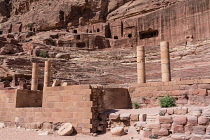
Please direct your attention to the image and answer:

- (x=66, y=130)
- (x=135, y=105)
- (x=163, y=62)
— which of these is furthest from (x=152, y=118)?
(x=163, y=62)

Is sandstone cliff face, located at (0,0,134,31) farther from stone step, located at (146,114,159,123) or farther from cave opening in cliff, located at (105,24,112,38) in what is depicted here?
stone step, located at (146,114,159,123)

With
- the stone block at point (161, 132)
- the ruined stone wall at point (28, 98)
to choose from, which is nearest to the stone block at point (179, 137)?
the stone block at point (161, 132)

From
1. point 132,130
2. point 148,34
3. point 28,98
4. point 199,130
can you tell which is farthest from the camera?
point 148,34

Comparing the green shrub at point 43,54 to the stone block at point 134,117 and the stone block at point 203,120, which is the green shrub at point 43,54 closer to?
the stone block at point 134,117

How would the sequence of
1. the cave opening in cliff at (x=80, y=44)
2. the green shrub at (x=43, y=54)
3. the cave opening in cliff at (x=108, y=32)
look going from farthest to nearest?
the cave opening in cliff at (x=108, y=32) < the cave opening in cliff at (x=80, y=44) < the green shrub at (x=43, y=54)

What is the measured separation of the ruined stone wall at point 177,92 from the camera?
1067 cm

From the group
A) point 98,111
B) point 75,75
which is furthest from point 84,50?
point 98,111

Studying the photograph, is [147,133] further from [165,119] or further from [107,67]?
[107,67]

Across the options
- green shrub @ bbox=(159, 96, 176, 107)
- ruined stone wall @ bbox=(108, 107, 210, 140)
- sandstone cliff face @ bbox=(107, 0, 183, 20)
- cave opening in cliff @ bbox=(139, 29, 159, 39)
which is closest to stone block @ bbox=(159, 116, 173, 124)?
ruined stone wall @ bbox=(108, 107, 210, 140)

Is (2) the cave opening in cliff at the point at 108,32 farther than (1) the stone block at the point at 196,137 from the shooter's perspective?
Yes

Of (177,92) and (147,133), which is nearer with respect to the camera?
(147,133)

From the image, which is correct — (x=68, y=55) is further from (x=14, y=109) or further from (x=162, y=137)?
(x=162, y=137)

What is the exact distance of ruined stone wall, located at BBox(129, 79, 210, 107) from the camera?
35.0 feet

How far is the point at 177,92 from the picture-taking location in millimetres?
11562
